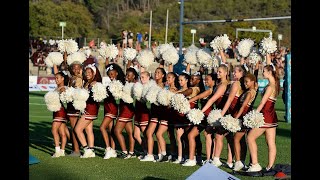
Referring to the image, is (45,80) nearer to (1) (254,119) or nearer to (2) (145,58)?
(2) (145,58)

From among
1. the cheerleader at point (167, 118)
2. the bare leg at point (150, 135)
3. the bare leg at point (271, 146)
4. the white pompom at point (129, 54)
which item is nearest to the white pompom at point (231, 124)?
the bare leg at point (271, 146)

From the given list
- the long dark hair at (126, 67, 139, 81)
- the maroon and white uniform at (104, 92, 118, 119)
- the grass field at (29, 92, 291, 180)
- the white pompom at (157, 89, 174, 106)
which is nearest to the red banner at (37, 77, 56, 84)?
the grass field at (29, 92, 291, 180)

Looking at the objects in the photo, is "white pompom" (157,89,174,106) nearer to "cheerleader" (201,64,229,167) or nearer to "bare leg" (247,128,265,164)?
"cheerleader" (201,64,229,167)

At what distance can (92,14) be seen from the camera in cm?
6072

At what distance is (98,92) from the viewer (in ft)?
36.9

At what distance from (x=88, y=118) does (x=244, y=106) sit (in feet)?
9.92

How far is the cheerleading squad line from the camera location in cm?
971

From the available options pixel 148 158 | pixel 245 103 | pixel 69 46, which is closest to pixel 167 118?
pixel 148 158

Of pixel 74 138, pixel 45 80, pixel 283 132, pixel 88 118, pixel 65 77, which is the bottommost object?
pixel 283 132

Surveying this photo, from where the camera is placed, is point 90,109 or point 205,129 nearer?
point 205,129

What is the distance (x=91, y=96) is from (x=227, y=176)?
516cm

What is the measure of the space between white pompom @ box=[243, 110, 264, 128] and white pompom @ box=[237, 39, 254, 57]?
110 cm

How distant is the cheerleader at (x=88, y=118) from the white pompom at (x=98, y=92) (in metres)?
0.24

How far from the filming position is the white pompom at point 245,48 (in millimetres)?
10148
